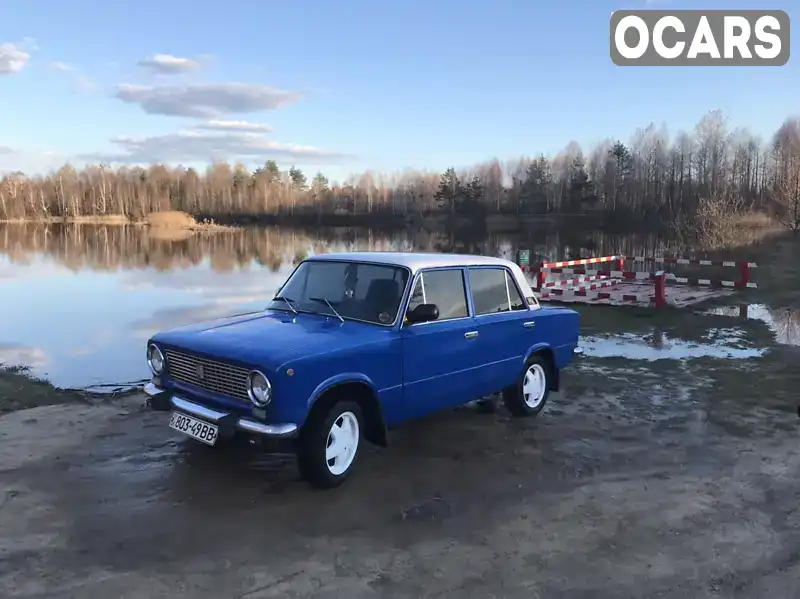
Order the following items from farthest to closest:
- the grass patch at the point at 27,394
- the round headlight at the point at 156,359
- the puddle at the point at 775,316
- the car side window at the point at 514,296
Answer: the puddle at the point at 775,316
the grass patch at the point at 27,394
the car side window at the point at 514,296
the round headlight at the point at 156,359

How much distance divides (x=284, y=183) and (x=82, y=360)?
152527mm

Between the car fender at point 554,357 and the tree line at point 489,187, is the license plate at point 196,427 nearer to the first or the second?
the car fender at point 554,357

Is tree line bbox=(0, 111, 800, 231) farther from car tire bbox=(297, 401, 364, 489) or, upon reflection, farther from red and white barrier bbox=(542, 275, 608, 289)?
car tire bbox=(297, 401, 364, 489)

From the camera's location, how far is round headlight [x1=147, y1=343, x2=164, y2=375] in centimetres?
568

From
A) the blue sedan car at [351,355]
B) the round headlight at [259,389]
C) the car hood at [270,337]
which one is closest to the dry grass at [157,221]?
the blue sedan car at [351,355]

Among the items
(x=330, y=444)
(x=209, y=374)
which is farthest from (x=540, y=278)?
(x=209, y=374)

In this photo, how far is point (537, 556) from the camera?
4199mm

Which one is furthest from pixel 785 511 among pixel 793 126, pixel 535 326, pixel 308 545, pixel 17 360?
pixel 793 126

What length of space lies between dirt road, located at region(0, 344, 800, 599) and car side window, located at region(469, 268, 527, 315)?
134cm

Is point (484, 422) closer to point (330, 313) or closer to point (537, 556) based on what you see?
point (330, 313)

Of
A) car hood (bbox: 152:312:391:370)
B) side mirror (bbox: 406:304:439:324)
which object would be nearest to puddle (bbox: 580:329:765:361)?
side mirror (bbox: 406:304:439:324)

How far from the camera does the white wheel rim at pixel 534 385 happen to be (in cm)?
736

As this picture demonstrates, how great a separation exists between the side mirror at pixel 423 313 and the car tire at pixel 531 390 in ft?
6.19

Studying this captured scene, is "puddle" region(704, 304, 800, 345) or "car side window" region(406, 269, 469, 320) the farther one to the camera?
"puddle" region(704, 304, 800, 345)
